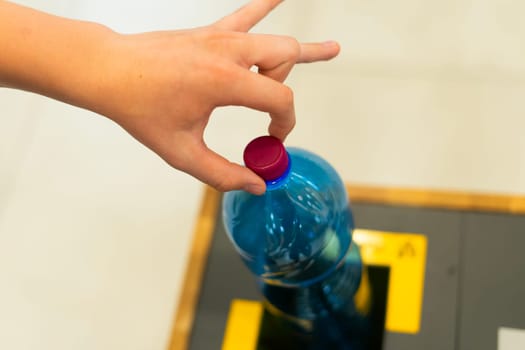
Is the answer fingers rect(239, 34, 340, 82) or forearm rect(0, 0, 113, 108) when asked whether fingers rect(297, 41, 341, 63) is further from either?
forearm rect(0, 0, 113, 108)

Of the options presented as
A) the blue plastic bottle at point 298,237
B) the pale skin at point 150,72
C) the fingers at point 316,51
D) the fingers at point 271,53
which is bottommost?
the blue plastic bottle at point 298,237

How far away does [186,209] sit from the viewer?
778 mm

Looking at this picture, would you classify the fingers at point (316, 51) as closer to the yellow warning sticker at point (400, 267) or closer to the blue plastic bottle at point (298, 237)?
the blue plastic bottle at point (298, 237)

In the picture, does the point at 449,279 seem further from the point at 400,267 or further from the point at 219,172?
the point at 219,172

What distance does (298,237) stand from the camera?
1.85 ft

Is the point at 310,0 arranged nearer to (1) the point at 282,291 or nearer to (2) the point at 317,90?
(2) the point at 317,90

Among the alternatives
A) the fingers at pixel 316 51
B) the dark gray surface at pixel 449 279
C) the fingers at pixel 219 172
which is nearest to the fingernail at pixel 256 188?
the fingers at pixel 219 172

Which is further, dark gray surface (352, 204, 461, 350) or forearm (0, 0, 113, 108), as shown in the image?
dark gray surface (352, 204, 461, 350)

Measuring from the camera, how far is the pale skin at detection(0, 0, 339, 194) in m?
0.45

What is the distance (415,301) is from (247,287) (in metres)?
0.18

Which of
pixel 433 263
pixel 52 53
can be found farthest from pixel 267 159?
pixel 433 263

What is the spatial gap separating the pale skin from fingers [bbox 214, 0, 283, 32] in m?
0.04

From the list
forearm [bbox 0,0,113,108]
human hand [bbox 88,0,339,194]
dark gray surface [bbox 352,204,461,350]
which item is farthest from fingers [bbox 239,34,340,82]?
dark gray surface [bbox 352,204,461,350]

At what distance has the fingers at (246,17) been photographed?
1.68ft
